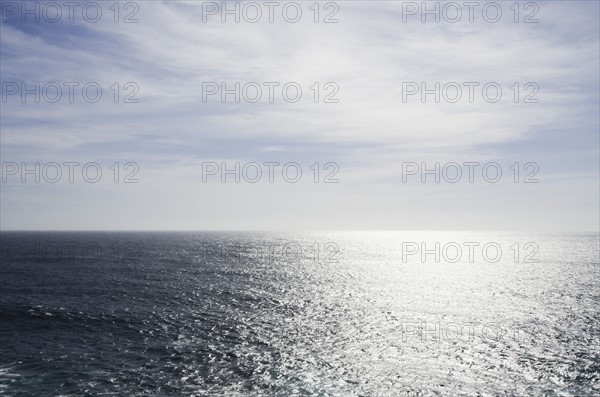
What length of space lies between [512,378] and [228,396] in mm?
30671

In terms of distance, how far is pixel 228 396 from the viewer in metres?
35.2

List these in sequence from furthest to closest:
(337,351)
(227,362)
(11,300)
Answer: (11,300) < (337,351) < (227,362)

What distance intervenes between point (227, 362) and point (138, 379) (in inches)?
387

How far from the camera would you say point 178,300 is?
3046 inches

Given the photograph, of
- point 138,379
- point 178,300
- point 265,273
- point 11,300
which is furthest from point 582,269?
point 11,300

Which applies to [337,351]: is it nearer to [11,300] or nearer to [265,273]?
[11,300]

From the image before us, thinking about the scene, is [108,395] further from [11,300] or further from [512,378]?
[11,300]

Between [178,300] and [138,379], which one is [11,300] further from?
[138,379]

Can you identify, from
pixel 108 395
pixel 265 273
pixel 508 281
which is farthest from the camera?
pixel 265 273

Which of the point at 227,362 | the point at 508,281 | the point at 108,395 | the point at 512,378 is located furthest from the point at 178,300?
the point at 508,281

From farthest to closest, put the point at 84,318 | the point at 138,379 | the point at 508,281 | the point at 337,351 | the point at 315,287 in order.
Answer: the point at 508,281
the point at 315,287
the point at 84,318
the point at 337,351
the point at 138,379

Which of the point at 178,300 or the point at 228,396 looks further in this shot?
the point at 178,300

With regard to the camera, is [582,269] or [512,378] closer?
[512,378]

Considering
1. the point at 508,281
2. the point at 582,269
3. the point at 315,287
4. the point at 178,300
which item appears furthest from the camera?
the point at 582,269
